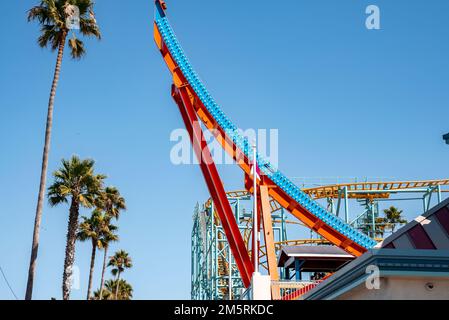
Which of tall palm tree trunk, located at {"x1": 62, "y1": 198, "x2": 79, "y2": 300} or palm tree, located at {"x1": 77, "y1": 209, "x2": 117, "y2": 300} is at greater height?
palm tree, located at {"x1": 77, "y1": 209, "x2": 117, "y2": 300}

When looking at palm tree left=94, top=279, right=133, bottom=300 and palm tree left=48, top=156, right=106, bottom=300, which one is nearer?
palm tree left=48, top=156, right=106, bottom=300

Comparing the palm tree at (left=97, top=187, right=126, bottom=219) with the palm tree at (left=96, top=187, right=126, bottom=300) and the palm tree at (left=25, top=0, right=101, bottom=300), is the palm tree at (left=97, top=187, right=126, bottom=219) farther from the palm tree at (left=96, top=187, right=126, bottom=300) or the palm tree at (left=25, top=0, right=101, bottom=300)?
the palm tree at (left=25, top=0, right=101, bottom=300)

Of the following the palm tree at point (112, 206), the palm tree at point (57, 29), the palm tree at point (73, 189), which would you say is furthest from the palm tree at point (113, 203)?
the palm tree at point (57, 29)

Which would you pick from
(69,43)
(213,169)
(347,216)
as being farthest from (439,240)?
A: (347,216)

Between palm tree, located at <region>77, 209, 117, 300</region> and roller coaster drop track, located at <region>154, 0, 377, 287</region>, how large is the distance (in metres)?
12.4

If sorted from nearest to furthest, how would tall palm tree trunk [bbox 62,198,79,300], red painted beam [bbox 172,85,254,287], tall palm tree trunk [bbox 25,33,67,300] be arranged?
tall palm tree trunk [bbox 25,33,67,300], tall palm tree trunk [bbox 62,198,79,300], red painted beam [bbox 172,85,254,287]

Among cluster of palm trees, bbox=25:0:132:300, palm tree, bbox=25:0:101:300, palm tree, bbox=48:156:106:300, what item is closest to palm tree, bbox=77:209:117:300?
cluster of palm trees, bbox=25:0:132:300

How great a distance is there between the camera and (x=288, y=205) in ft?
92.9

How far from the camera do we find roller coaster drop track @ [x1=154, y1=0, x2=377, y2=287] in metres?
27.9

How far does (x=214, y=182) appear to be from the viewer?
28.9m

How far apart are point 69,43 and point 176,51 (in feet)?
22.0

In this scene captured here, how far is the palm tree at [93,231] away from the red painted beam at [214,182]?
40.3 feet
